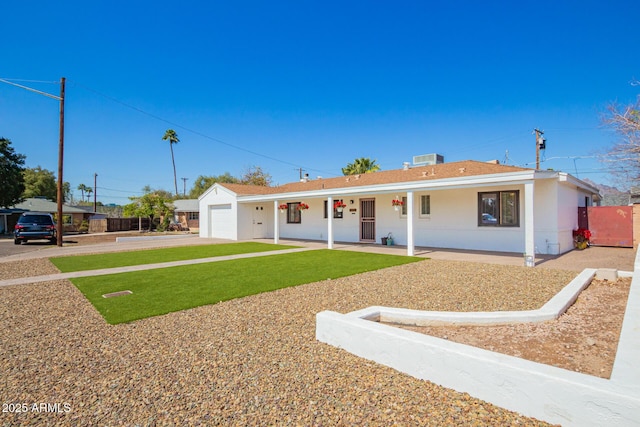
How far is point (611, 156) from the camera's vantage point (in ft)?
41.5

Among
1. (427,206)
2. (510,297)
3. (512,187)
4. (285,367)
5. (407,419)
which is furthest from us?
(427,206)

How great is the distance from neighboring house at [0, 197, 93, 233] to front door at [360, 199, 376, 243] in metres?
33.4

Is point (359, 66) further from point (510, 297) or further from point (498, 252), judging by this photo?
point (510, 297)

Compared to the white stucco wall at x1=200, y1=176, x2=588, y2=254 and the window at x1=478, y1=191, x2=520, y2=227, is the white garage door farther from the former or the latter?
the window at x1=478, y1=191, x2=520, y2=227

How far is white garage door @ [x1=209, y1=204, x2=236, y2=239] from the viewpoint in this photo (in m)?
21.3

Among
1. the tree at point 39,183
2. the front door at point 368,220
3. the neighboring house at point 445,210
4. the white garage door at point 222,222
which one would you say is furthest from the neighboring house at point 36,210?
the front door at point 368,220

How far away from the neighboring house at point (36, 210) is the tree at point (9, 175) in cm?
403

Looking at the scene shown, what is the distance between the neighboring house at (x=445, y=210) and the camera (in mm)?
11422

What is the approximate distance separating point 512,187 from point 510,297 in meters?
7.52

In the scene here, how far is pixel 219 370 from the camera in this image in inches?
133

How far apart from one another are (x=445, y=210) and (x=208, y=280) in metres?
10.2

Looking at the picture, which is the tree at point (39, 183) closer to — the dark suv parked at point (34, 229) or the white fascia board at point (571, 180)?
the dark suv parked at point (34, 229)

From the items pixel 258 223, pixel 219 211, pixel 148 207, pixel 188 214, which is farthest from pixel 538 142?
pixel 188 214

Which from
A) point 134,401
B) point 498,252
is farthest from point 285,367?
point 498,252
